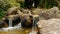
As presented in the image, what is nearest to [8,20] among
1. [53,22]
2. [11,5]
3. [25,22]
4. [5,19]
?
A: [5,19]

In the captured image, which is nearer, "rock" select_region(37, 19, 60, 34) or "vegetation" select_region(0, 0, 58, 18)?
"rock" select_region(37, 19, 60, 34)

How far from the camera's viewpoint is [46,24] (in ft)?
18.4

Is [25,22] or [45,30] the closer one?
[45,30]

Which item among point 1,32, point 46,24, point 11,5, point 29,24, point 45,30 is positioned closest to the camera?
point 45,30

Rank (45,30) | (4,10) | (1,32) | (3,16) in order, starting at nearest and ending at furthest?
(45,30) → (1,32) → (3,16) → (4,10)

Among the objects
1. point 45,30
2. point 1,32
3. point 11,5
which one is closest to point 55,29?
point 45,30

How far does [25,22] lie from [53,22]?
19.1 feet

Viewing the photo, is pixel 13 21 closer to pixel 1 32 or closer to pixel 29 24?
pixel 29 24

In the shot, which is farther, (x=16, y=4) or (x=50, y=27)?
(x=16, y=4)

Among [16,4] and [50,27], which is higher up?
[50,27]

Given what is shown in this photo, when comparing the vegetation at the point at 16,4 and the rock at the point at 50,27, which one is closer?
the rock at the point at 50,27

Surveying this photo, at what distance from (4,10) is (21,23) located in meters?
2.18

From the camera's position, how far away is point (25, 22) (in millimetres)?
11477

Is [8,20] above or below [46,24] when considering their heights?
below
